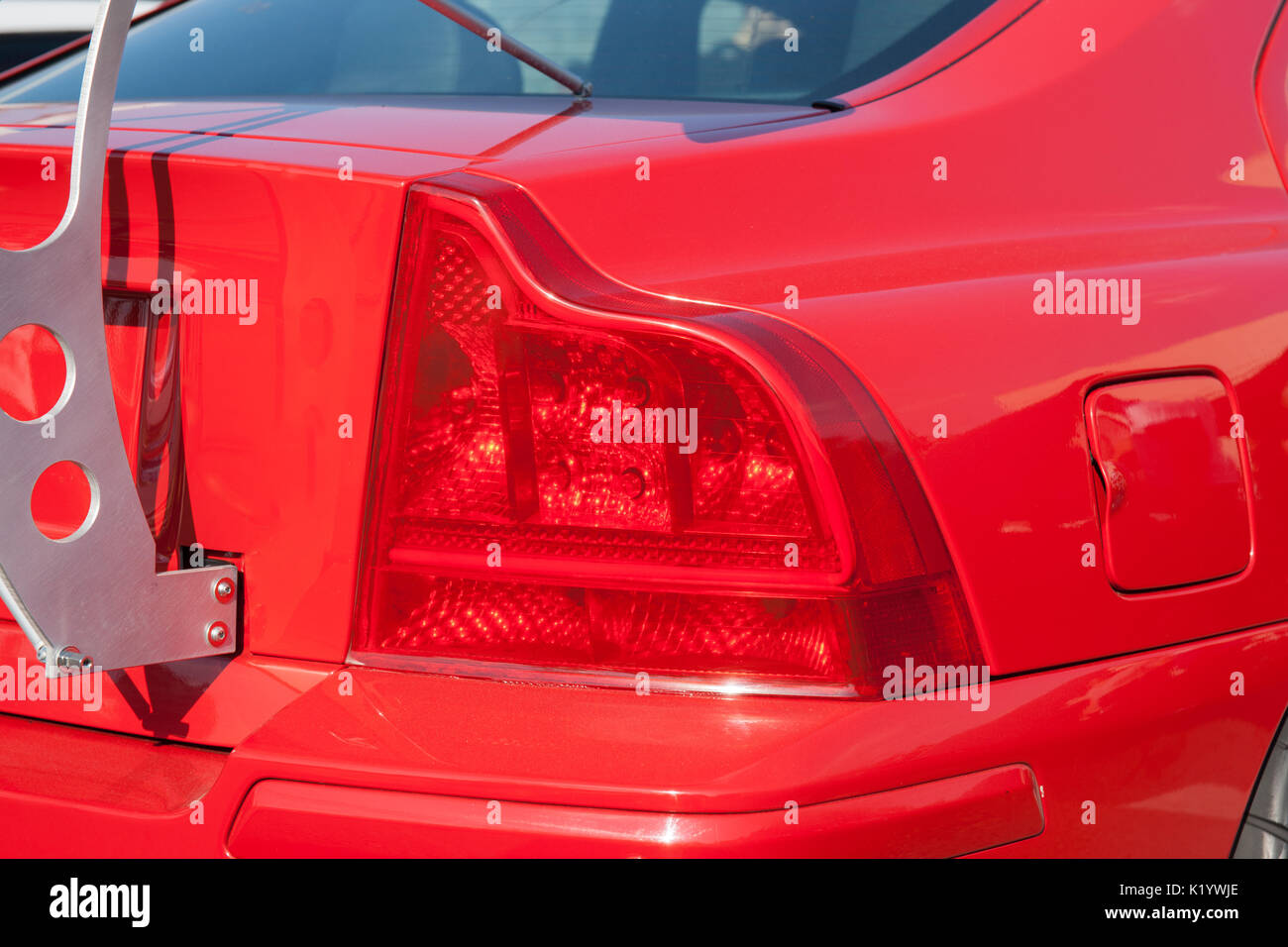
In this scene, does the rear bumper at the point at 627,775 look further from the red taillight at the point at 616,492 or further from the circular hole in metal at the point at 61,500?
the circular hole in metal at the point at 61,500

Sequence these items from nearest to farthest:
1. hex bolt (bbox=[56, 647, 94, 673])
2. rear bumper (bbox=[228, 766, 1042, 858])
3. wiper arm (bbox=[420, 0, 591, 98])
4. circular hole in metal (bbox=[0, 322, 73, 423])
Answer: rear bumper (bbox=[228, 766, 1042, 858]) → hex bolt (bbox=[56, 647, 94, 673]) → circular hole in metal (bbox=[0, 322, 73, 423]) → wiper arm (bbox=[420, 0, 591, 98])

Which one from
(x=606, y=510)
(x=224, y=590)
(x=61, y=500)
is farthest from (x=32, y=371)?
(x=606, y=510)

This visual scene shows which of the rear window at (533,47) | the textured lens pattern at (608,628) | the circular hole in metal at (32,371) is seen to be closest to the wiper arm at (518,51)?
the rear window at (533,47)

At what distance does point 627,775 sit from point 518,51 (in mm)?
1075

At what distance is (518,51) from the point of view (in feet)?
5.97

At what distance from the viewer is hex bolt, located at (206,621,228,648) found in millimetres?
1394

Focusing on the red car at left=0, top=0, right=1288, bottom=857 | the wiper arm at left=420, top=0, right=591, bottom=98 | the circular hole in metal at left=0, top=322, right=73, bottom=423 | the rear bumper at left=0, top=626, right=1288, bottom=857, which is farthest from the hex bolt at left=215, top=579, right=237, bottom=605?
the wiper arm at left=420, top=0, right=591, bottom=98

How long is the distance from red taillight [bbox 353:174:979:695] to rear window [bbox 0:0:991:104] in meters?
0.68

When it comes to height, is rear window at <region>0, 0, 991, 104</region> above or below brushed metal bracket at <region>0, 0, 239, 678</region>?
above

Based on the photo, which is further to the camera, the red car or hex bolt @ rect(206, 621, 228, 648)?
hex bolt @ rect(206, 621, 228, 648)

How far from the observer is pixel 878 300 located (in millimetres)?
1386

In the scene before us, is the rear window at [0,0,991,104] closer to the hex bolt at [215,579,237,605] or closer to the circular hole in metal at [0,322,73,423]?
the circular hole in metal at [0,322,73,423]

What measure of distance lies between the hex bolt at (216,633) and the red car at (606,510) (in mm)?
11

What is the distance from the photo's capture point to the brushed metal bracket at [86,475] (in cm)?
128
